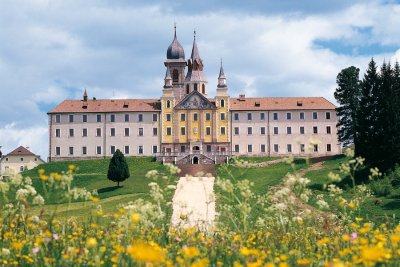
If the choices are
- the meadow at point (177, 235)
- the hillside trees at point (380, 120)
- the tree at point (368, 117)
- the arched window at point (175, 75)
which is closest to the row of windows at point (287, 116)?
the arched window at point (175, 75)

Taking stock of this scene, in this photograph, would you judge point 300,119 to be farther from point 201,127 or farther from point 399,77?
point 399,77

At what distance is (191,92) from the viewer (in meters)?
79.6

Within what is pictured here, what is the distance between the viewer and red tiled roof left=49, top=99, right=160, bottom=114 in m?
81.2

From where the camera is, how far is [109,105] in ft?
270

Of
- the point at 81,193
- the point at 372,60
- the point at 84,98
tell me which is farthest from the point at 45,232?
the point at 84,98

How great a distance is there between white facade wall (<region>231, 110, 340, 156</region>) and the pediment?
14.0ft

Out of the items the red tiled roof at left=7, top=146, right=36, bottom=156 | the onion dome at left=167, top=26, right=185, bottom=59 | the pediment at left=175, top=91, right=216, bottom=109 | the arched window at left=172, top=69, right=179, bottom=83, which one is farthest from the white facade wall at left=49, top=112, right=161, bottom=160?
the red tiled roof at left=7, top=146, right=36, bottom=156

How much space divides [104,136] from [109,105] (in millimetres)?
5006

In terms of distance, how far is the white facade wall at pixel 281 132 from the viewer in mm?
79250

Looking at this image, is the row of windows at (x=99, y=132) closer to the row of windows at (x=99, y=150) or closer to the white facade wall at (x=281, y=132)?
the row of windows at (x=99, y=150)

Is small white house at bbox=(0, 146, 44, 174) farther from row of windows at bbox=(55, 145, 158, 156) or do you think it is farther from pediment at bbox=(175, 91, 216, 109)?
pediment at bbox=(175, 91, 216, 109)

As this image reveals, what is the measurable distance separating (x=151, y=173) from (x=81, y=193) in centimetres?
130

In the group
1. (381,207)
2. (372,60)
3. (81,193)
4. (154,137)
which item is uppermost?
(372,60)

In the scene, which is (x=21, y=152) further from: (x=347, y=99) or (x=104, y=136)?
(x=347, y=99)
